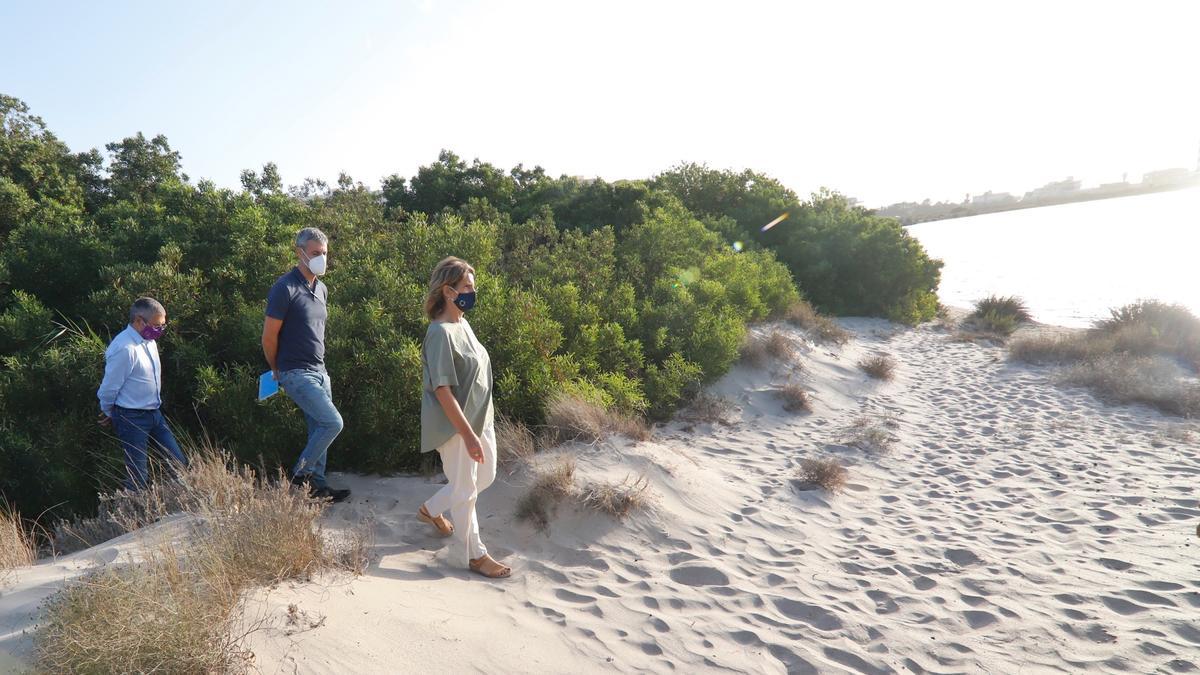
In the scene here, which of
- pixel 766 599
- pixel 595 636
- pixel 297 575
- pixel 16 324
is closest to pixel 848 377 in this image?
pixel 766 599

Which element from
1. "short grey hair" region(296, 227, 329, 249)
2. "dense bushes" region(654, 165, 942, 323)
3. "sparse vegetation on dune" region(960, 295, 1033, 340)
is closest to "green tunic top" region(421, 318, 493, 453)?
"short grey hair" region(296, 227, 329, 249)

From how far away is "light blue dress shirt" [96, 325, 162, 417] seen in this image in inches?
202

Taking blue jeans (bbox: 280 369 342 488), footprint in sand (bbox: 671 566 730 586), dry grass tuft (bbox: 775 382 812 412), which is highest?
blue jeans (bbox: 280 369 342 488)

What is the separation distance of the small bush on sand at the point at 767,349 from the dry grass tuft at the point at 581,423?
385 cm

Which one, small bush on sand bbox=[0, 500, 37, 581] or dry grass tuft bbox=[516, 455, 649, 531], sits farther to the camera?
dry grass tuft bbox=[516, 455, 649, 531]

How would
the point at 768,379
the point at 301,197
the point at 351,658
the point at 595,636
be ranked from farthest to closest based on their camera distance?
the point at 301,197 → the point at 768,379 → the point at 595,636 → the point at 351,658

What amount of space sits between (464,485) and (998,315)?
55.0 ft

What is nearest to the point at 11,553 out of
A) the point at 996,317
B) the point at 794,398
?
the point at 794,398

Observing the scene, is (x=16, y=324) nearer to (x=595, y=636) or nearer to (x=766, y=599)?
(x=595, y=636)

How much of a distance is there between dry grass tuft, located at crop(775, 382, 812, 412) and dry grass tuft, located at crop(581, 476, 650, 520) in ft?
14.2

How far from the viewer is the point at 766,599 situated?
4270mm

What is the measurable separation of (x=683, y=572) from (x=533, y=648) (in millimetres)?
1448

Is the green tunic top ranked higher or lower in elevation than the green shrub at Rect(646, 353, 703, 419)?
higher

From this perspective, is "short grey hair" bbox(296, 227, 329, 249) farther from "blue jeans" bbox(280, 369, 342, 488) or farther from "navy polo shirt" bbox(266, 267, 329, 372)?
"blue jeans" bbox(280, 369, 342, 488)
